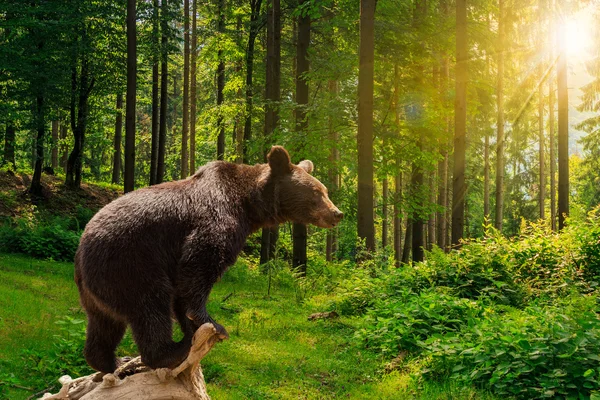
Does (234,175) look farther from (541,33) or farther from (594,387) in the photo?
(541,33)

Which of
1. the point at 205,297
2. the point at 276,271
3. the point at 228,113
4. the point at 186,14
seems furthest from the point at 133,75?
the point at 205,297

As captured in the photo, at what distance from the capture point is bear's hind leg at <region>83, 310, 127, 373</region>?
340cm

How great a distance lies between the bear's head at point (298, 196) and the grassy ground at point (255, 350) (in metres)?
3.08

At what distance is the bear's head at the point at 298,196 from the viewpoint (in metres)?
3.76

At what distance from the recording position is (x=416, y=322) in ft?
24.5

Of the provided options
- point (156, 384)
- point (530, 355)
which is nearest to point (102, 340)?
point (156, 384)

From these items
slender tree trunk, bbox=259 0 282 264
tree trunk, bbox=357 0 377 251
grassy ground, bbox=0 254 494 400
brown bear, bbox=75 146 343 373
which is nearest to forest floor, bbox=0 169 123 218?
grassy ground, bbox=0 254 494 400

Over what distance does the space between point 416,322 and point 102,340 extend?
197 inches

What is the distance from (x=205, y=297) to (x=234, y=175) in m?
0.97

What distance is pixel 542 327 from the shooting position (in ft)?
19.7

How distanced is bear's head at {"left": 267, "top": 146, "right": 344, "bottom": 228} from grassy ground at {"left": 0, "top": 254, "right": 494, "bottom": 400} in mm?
3081

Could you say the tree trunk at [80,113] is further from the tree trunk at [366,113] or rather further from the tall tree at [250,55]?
the tree trunk at [366,113]

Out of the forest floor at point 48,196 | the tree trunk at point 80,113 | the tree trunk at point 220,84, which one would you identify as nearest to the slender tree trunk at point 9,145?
the forest floor at point 48,196

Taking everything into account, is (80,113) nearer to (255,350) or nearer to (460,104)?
(460,104)
